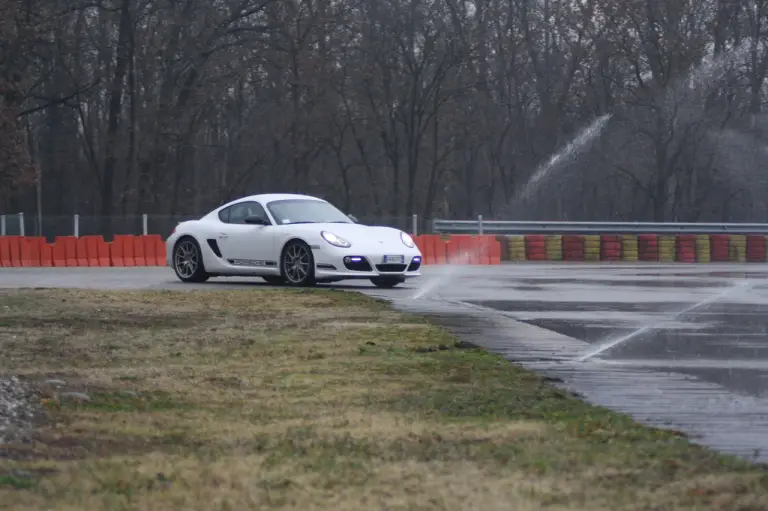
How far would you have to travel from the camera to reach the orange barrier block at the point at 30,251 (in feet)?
98.7

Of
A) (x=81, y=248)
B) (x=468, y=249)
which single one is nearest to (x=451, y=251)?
(x=468, y=249)

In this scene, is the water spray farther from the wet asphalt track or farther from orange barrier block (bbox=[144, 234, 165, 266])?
orange barrier block (bbox=[144, 234, 165, 266])

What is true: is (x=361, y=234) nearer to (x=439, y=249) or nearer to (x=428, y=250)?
(x=428, y=250)

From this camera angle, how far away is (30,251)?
30219 mm

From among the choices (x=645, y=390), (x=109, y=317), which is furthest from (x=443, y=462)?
(x=109, y=317)

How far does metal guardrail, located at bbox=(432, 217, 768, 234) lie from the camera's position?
133ft

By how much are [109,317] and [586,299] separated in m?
6.13

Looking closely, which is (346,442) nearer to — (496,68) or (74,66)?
(74,66)

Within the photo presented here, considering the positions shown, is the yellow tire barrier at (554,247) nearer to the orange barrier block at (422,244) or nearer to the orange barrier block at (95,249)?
the orange barrier block at (422,244)

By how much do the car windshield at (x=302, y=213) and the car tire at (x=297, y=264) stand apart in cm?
47

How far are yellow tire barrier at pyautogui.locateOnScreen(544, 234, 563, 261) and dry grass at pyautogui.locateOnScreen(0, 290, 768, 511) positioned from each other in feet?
87.8

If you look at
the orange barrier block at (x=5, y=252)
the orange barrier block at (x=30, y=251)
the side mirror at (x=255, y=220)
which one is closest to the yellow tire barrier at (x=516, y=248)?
the orange barrier block at (x=30, y=251)

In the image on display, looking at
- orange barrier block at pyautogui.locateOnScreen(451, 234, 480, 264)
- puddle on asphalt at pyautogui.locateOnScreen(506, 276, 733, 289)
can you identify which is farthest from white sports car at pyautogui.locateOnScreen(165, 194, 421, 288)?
orange barrier block at pyautogui.locateOnScreen(451, 234, 480, 264)

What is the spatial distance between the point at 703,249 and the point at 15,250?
17.8 metres
